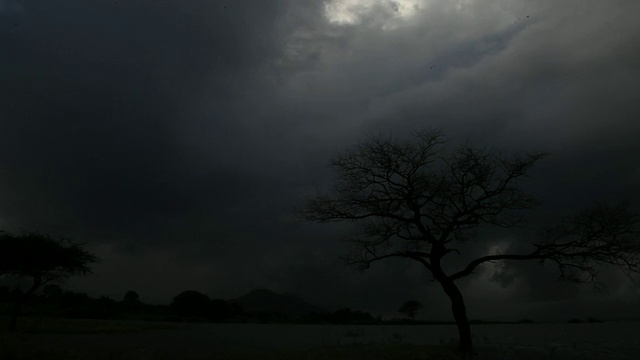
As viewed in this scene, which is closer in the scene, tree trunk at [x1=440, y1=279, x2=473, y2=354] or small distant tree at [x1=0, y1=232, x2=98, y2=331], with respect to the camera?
tree trunk at [x1=440, y1=279, x2=473, y2=354]

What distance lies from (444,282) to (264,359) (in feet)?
28.1

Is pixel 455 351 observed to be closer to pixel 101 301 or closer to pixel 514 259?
pixel 514 259

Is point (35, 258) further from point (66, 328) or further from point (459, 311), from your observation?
point (459, 311)

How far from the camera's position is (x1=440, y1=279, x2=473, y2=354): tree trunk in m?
21.2

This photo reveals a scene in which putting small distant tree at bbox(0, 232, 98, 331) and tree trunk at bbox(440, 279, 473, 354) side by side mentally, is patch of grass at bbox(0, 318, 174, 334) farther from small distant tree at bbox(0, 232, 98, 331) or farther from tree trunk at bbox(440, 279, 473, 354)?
tree trunk at bbox(440, 279, 473, 354)

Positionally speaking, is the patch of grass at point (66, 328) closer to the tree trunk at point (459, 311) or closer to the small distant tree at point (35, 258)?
the small distant tree at point (35, 258)

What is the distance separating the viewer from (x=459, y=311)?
21.4 m

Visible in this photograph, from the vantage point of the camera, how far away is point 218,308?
92.2 metres

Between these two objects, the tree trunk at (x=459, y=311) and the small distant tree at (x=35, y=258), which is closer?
the tree trunk at (x=459, y=311)

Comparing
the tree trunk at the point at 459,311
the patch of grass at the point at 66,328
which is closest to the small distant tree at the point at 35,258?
the patch of grass at the point at 66,328

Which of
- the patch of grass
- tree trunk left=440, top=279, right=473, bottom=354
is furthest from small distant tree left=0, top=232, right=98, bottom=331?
tree trunk left=440, top=279, right=473, bottom=354

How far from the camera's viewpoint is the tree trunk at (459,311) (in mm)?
21234

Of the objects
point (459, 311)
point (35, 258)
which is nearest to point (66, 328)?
point (35, 258)

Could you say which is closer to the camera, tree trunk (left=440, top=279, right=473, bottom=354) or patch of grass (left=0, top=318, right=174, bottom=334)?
tree trunk (left=440, top=279, right=473, bottom=354)
